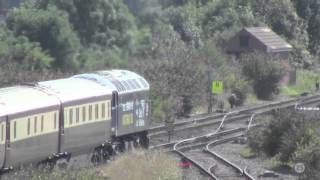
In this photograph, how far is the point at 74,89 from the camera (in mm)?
20641

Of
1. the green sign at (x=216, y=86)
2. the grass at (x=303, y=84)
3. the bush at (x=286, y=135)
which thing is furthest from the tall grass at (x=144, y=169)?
the grass at (x=303, y=84)

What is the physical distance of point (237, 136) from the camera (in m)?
28.8

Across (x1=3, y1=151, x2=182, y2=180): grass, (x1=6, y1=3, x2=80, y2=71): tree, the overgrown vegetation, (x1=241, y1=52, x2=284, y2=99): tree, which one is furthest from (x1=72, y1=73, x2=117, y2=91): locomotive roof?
(x1=6, y1=3, x2=80, y2=71): tree

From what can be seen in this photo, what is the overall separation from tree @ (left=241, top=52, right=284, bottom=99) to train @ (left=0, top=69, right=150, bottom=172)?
65.4 feet

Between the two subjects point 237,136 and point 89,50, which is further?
point 89,50

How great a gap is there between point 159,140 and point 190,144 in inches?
45.7

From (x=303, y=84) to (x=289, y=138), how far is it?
3064 centimetres

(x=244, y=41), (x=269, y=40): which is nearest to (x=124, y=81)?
(x=244, y=41)

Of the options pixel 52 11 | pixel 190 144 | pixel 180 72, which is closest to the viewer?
pixel 190 144

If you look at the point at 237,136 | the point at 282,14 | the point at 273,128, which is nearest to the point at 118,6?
the point at 282,14

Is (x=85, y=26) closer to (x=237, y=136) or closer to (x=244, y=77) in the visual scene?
(x=244, y=77)

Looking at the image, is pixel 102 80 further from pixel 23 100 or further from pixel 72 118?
pixel 23 100

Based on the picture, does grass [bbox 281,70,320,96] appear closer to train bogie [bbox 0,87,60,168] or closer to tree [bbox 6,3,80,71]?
tree [bbox 6,3,80,71]

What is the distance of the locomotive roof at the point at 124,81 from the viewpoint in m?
22.6
